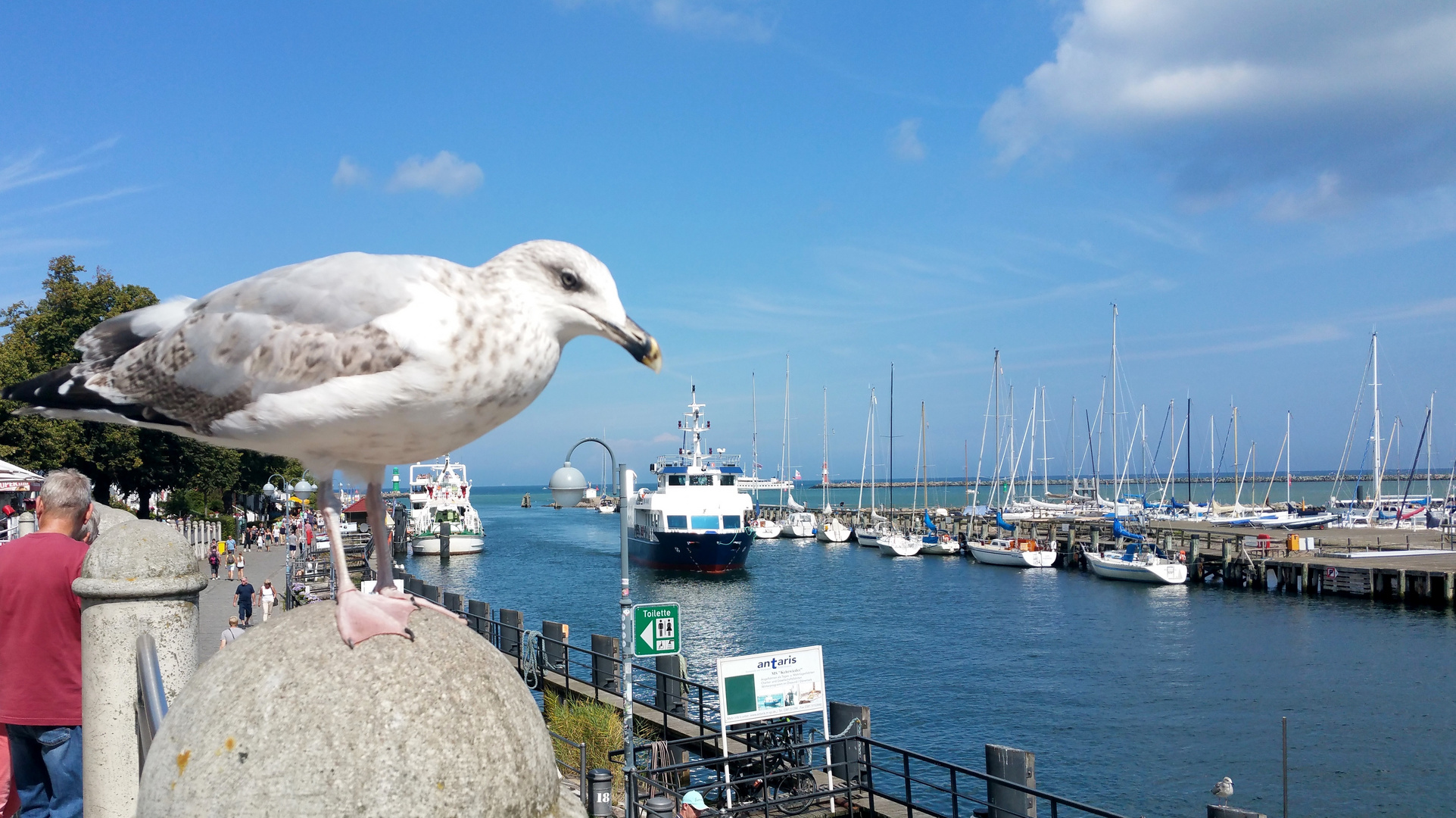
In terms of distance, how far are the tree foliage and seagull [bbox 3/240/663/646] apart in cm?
3418

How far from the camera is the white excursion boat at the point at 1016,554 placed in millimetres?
59781

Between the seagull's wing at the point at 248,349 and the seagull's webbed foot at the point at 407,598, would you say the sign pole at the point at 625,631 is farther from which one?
the seagull's webbed foot at the point at 407,598

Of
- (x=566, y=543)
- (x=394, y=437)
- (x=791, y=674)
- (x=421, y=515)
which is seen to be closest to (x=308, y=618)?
(x=394, y=437)

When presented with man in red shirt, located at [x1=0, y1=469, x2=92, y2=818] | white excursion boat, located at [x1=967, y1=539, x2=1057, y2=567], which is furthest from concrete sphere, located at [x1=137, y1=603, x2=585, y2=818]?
white excursion boat, located at [x1=967, y1=539, x2=1057, y2=567]

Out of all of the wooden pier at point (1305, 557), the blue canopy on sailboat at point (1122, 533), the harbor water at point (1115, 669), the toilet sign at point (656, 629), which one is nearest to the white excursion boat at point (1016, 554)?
the wooden pier at point (1305, 557)

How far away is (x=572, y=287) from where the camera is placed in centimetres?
288

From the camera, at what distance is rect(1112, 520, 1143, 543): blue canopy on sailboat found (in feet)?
201

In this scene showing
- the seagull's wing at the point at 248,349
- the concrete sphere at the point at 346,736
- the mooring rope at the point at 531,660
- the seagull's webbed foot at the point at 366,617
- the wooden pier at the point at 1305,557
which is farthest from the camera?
the wooden pier at the point at 1305,557

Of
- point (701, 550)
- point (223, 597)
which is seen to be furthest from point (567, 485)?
point (701, 550)

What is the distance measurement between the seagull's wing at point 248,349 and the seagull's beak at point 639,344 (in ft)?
2.02

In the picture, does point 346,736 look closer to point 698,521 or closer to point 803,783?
point 803,783

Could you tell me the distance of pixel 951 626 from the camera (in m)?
38.1

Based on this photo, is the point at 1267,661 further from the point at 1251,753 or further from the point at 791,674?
the point at 791,674

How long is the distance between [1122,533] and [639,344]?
65.9 m
